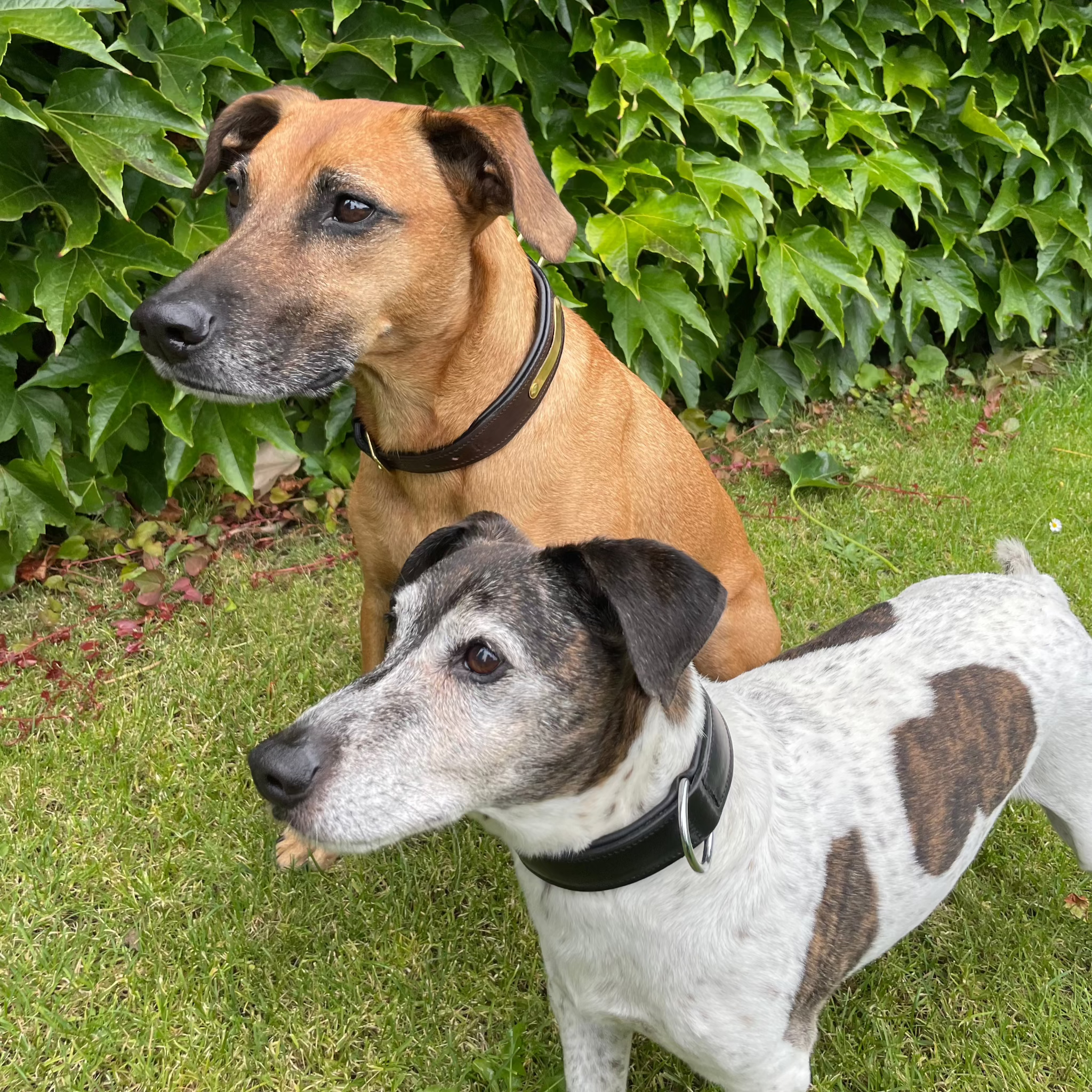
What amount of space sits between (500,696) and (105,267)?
103 inches

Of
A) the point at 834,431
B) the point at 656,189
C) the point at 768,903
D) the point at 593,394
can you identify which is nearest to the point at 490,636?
the point at 768,903

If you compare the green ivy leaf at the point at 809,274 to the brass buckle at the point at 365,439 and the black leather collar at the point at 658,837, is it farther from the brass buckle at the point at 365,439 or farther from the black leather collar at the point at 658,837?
the black leather collar at the point at 658,837

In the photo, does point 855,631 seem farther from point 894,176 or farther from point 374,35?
point 894,176

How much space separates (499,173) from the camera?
2557 millimetres

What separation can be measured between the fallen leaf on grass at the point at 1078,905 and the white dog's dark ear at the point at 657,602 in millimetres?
1931

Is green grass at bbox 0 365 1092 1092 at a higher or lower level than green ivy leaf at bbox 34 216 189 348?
lower

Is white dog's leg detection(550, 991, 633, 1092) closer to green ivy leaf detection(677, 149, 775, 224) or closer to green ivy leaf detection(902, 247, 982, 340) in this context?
Result: green ivy leaf detection(677, 149, 775, 224)

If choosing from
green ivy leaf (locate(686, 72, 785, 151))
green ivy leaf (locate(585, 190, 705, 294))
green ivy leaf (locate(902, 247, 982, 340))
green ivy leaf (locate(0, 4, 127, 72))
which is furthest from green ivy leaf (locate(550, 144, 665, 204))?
green ivy leaf (locate(0, 4, 127, 72))

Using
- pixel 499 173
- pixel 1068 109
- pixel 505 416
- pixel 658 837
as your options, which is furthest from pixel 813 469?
pixel 658 837

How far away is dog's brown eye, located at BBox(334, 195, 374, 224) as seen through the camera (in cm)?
253

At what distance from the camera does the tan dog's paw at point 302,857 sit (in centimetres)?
310

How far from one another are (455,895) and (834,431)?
3707 mm

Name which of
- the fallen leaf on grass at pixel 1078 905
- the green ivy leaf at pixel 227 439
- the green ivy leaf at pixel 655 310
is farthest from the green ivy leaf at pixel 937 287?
the green ivy leaf at pixel 227 439

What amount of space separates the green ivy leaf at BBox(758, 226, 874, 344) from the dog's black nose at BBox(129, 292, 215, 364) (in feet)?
10.5
